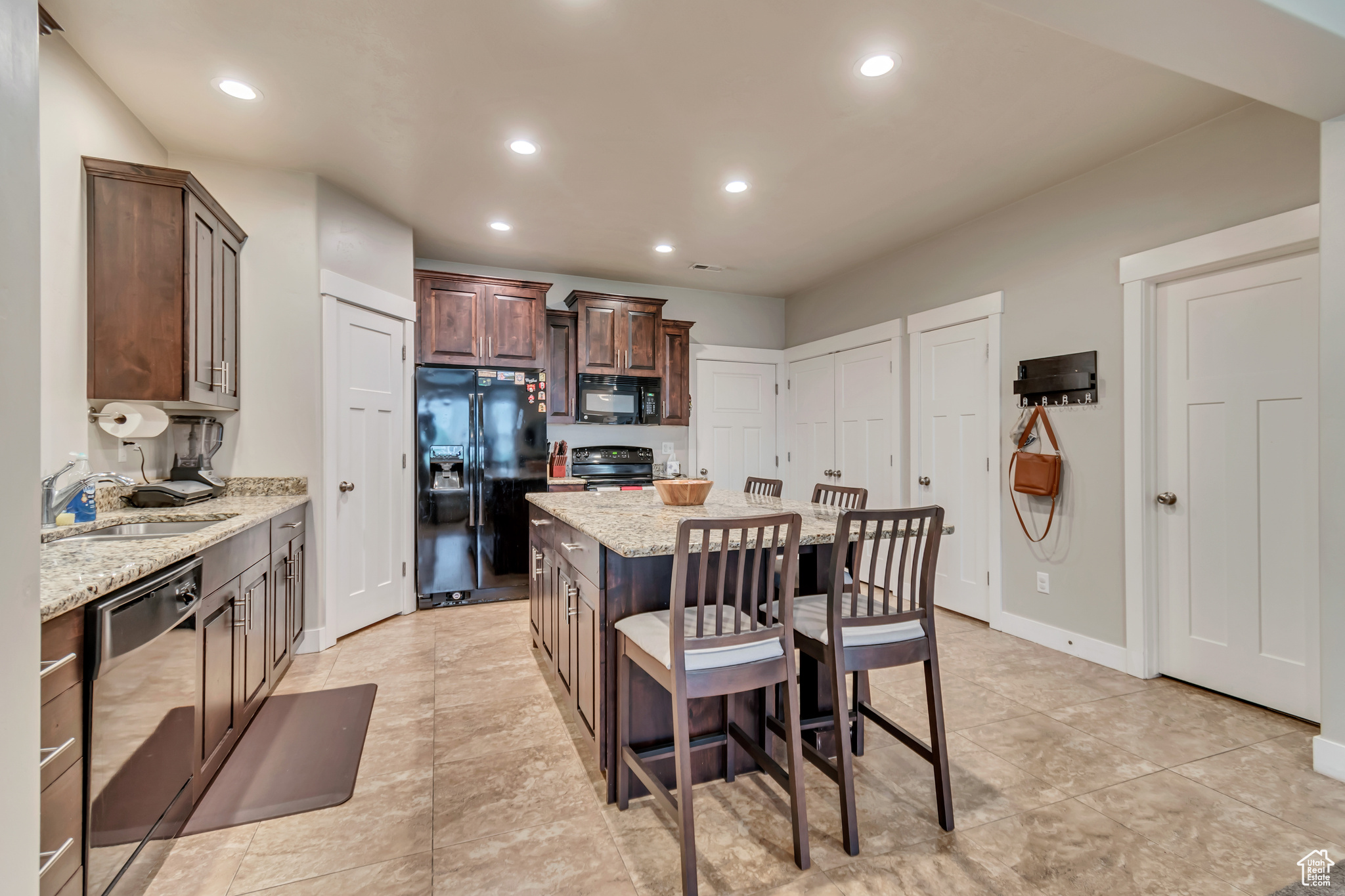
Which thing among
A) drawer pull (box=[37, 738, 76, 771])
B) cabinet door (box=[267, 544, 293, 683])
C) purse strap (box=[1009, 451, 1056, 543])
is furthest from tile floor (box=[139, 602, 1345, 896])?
purse strap (box=[1009, 451, 1056, 543])

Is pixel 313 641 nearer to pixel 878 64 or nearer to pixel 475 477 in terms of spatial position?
pixel 475 477

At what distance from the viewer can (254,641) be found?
2396mm

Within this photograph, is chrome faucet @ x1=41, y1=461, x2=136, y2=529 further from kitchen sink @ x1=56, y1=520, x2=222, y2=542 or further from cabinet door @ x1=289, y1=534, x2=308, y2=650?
cabinet door @ x1=289, y1=534, x2=308, y2=650

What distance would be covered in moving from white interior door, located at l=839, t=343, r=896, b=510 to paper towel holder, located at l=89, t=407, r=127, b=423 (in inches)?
179

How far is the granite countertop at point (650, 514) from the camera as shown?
177cm

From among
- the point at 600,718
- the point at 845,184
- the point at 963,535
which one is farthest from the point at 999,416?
the point at 600,718

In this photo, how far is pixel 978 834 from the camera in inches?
69.5

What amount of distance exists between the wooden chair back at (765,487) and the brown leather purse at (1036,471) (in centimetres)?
141

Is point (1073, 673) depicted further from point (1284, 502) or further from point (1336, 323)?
point (1336, 323)

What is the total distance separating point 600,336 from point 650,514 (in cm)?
305

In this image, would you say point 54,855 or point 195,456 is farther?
point 195,456

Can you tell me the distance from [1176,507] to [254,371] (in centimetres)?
486

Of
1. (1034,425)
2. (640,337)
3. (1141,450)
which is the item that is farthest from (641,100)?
(1141,450)
